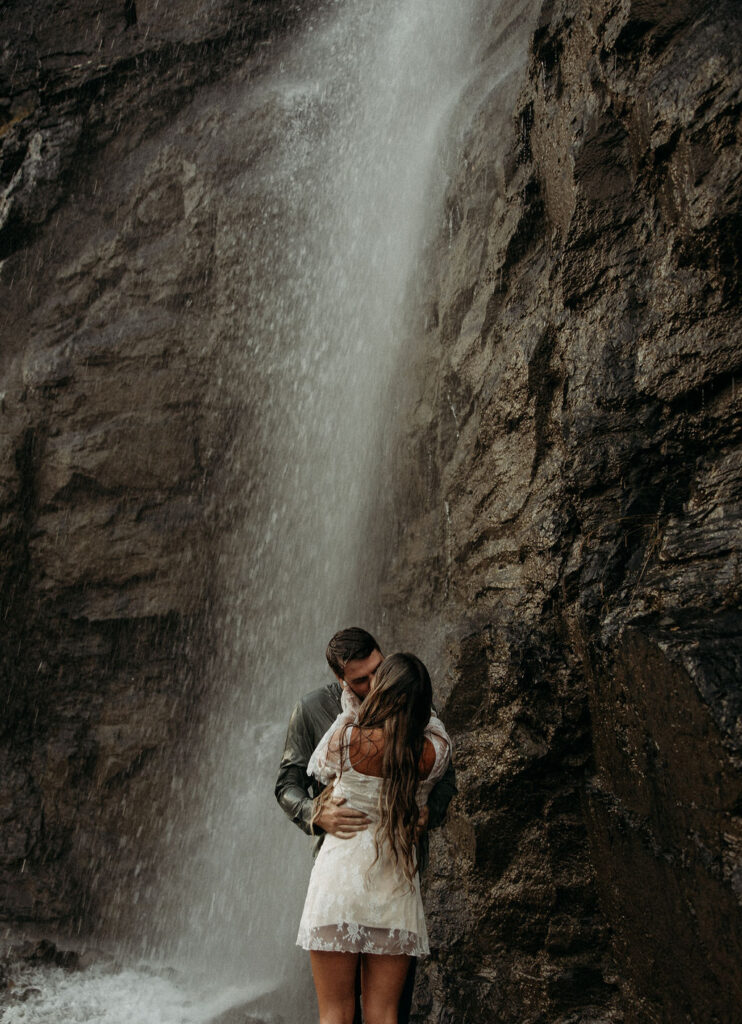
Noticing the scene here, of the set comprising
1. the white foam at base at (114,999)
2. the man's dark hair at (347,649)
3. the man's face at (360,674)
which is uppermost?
the man's dark hair at (347,649)

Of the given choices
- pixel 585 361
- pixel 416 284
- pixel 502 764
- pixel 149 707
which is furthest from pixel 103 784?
pixel 585 361

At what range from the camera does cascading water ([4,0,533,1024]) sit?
6.88 metres

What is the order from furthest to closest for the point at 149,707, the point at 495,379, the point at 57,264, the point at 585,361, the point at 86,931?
the point at 57,264 < the point at 149,707 < the point at 86,931 < the point at 495,379 < the point at 585,361

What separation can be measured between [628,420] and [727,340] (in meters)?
0.60

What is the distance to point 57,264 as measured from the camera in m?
9.77

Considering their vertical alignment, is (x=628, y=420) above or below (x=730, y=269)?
below

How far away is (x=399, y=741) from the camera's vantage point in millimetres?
2740

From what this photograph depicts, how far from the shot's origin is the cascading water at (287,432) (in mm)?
6883

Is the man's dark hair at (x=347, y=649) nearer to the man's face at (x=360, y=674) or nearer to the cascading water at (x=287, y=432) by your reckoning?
the man's face at (x=360, y=674)

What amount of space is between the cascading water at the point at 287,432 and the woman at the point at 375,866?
355 centimetres

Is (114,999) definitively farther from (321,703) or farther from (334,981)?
(334,981)

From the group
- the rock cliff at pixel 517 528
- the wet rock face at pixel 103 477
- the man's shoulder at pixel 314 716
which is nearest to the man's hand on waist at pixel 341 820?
the man's shoulder at pixel 314 716

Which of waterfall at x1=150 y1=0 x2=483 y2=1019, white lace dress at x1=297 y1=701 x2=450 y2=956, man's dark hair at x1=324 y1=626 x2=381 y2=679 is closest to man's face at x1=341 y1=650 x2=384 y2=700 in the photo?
man's dark hair at x1=324 y1=626 x2=381 y2=679

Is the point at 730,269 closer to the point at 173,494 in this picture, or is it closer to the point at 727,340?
the point at 727,340
